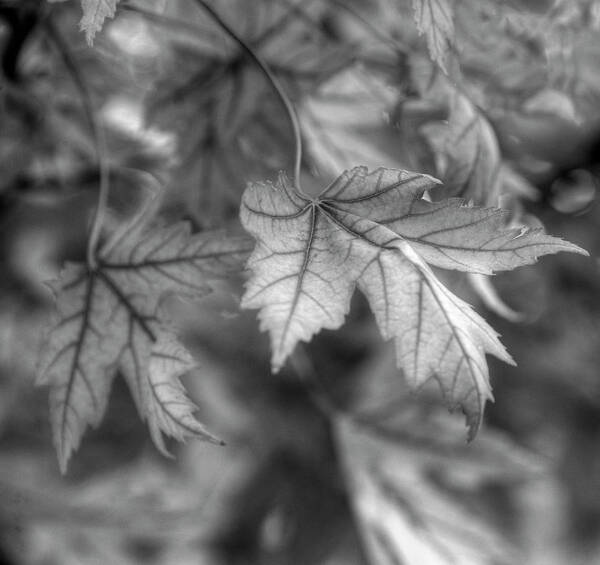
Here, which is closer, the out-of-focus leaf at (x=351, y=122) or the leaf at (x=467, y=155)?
the leaf at (x=467, y=155)

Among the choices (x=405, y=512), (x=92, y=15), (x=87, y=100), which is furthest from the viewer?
(x=405, y=512)

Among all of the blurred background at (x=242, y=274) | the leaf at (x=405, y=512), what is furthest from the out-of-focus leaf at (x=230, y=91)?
the leaf at (x=405, y=512)

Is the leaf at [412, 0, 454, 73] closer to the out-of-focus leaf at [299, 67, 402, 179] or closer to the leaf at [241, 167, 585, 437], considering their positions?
the leaf at [241, 167, 585, 437]

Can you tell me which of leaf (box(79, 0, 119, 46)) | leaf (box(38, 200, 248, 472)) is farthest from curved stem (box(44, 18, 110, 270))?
leaf (box(79, 0, 119, 46))

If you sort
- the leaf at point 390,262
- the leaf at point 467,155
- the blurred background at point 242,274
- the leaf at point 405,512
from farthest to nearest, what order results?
the leaf at point 405,512
the blurred background at point 242,274
the leaf at point 467,155
the leaf at point 390,262

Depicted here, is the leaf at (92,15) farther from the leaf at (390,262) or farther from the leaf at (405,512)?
the leaf at (405,512)

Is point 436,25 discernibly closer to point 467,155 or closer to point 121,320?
point 467,155

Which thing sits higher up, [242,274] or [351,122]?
[351,122]

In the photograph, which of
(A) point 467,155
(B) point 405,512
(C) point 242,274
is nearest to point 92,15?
(C) point 242,274
